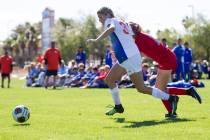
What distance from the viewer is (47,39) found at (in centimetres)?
9712

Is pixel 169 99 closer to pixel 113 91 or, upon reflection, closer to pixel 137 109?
pixel 113 91

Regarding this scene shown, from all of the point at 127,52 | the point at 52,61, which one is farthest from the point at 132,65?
the point at 52,61

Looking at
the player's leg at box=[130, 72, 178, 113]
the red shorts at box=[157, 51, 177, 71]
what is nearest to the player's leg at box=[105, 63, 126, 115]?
the player's leg at box=[130, 72, 178, 113]

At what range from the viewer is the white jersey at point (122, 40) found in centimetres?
1084

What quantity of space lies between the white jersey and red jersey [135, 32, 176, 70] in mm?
358

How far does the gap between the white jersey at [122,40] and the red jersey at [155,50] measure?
0.36 meters

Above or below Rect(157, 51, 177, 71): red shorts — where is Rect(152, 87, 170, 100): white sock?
below

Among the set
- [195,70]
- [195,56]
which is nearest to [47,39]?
[195,56]

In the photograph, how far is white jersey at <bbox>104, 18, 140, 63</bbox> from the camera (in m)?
10.8

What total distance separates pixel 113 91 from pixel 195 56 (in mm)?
72250

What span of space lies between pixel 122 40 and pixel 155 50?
30.7 inches

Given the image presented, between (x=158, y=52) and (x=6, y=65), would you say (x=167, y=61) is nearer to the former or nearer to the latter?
(x=158, y=52)

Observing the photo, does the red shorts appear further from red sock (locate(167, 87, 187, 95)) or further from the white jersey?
the white jersey

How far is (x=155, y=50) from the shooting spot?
11.2 meters
